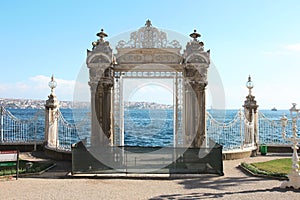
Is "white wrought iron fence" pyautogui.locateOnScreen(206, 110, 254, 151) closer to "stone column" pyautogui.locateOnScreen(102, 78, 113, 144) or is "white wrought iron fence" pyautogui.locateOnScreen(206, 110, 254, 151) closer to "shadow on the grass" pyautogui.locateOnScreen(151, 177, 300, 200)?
"stone column" pyautogui.locateOnScreen(102, 78, 113, 144)

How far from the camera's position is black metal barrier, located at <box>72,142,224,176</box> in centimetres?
1127

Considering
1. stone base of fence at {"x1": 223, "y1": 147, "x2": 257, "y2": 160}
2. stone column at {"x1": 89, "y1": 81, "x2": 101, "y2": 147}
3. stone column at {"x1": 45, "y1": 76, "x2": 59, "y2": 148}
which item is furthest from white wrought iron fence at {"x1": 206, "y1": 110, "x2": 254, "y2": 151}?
stone column at {"x1": 45, "y1": 76, "x2": 59, "y2": 148}

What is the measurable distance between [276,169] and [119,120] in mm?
6386

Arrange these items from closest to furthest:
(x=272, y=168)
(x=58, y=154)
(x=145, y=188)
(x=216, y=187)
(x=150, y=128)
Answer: (x=145, y=188), (x=216, y=187), (x=272, y=168), (x=58, y=154), (x=150, y=128)

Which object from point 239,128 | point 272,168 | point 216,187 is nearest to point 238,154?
point 239,128

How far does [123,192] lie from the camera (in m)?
8.94

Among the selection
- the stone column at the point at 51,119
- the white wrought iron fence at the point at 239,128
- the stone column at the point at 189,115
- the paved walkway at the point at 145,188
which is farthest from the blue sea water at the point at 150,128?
the paved walkway at the point at 145,188

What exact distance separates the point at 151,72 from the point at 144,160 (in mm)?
3887

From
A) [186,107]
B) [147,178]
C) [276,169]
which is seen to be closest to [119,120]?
[186,107]

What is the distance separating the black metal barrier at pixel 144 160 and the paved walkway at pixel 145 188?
51 cm

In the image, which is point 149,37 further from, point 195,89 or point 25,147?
point 25,147

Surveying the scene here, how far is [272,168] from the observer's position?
12352mm

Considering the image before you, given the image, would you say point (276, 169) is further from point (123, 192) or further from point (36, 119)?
point (36, 119)

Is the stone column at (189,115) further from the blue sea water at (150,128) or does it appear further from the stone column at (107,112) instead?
the stone column at (107,112)
